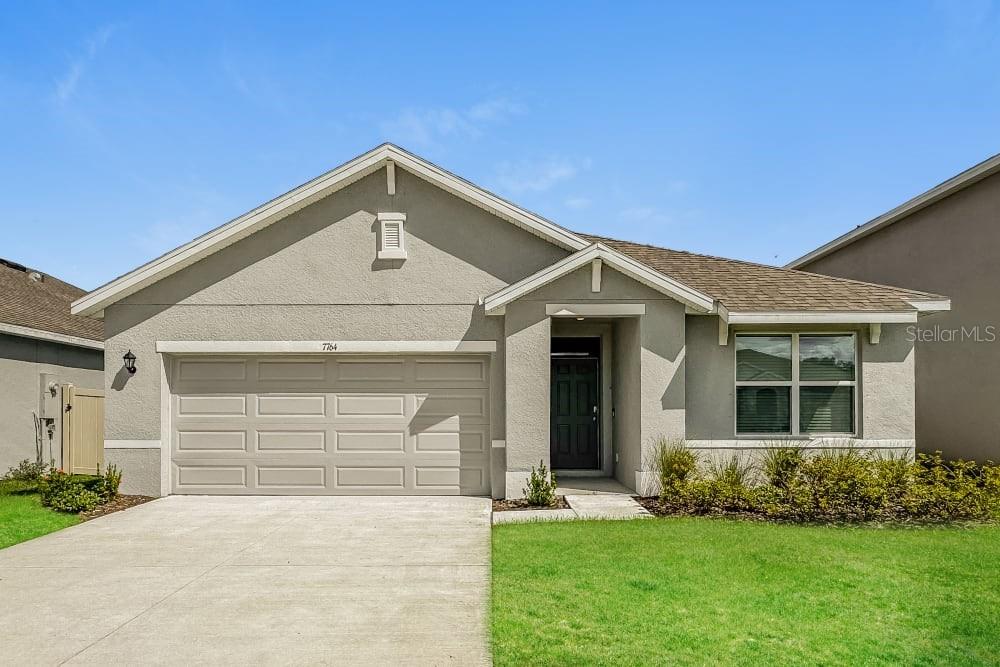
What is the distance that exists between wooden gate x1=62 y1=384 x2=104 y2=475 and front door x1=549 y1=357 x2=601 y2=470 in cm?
925

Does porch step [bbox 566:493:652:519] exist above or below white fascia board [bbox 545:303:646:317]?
below

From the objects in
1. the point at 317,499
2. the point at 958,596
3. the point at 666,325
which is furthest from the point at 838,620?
the point at 317,499

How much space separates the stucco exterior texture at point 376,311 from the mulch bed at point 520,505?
0.53m

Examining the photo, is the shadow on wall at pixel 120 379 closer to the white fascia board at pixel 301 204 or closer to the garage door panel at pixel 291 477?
the white fascia board at pixel 301 204

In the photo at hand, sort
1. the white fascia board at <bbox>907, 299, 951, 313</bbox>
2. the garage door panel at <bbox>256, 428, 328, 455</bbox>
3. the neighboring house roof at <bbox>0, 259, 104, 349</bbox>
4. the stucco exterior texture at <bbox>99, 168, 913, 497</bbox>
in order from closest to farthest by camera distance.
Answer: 1. the white fascia board at <bbox>907, 299, 951, 313</bbox>
2. the stucco exterior texture at <bbox>99, 168, 913, 497</bbox>
3. the garage door panel at <bbox>256, 428, 328, 455</bbox>
4. the neighboring house roof at <bbox>0, 259, 104, 349</bbox>

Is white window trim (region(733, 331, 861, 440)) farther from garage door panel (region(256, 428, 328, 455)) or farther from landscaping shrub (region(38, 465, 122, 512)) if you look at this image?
landscaping shrub (region(38, 465, 122, 512))

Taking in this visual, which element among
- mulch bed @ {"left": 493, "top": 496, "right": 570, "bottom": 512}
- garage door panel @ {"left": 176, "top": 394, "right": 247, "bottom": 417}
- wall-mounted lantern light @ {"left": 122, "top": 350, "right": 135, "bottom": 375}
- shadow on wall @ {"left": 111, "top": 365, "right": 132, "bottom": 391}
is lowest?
mulch bed @ {"left": 493, "top": 496, "right": 570, "bottom": 512}

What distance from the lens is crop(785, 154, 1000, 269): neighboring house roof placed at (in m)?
12.0

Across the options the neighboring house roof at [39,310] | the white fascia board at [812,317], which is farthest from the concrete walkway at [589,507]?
the neighboring house roof at [39,310]

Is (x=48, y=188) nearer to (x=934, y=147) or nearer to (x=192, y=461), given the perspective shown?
(x=192, y=461)

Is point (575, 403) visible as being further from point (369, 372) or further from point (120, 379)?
point (120, 379)

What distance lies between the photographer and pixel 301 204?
1071cm

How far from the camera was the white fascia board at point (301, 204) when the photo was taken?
34.6ft

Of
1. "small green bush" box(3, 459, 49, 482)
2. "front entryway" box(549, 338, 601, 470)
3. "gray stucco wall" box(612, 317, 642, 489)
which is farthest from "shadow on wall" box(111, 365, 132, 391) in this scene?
"gray stucco wall" box(612, 317, 642, 489)
